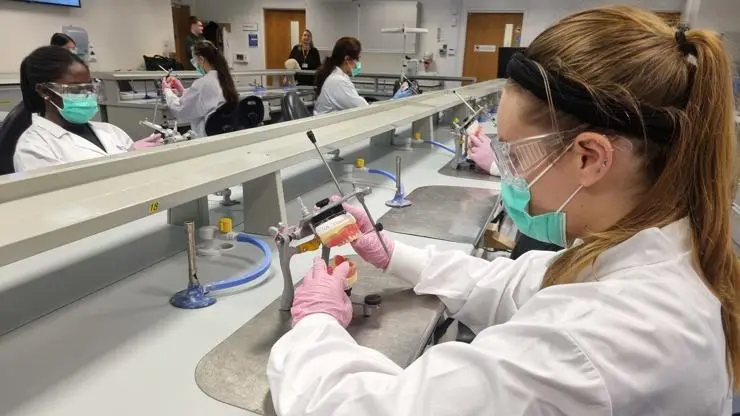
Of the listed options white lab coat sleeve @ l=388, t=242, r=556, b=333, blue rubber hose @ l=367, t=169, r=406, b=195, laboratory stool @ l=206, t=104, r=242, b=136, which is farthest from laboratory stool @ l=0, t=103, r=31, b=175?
laboratory stool @ l=206, t=104, r=242, b=136

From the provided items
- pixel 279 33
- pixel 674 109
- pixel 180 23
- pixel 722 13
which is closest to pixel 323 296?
pixel 674 109

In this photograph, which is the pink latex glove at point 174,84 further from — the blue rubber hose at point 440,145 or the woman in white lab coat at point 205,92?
the blue rubber hose at point 440,145

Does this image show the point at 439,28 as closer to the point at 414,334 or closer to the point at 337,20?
the point at 337,20

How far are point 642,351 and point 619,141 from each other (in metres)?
0.27

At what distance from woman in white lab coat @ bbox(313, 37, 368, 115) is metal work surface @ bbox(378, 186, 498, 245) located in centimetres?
213

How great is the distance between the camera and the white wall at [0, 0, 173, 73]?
5.66 metres

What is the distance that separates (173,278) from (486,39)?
8.37m

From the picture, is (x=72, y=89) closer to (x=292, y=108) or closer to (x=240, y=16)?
(x=292, y=108)

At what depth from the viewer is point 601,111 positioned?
2.16 ft

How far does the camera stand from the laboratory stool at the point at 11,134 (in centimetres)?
197

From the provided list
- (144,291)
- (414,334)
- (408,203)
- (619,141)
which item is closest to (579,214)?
(619,141)

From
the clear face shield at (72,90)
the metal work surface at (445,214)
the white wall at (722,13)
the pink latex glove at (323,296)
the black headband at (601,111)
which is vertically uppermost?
the white wall at (722,13)

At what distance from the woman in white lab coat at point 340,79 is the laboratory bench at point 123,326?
8.47 ft

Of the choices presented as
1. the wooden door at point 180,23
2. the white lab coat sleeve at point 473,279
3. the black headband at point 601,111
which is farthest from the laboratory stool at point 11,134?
the wooden door at point 180,23
